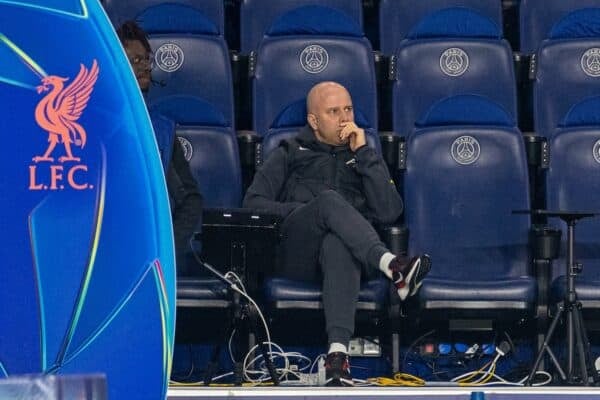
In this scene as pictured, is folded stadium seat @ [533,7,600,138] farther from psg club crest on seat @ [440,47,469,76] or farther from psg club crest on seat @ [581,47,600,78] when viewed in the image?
psg club crest on seat @ [440,47,469,76]

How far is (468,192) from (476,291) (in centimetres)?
48

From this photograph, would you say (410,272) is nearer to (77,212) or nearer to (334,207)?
(334,207)

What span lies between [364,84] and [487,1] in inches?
34.8

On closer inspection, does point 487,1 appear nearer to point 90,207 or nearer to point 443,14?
point 443,14

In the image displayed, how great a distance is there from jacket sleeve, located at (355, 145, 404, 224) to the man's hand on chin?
0.18 ft

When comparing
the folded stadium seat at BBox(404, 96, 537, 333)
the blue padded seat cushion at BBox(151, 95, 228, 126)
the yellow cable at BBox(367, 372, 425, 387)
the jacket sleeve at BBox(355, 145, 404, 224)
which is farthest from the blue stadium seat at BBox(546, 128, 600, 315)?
the blue padded seat cushion at BBox(151, 95, 228, 126)

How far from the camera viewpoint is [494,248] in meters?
4.54

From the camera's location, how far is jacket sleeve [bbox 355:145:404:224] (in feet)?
14.1

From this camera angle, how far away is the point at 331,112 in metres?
4.48

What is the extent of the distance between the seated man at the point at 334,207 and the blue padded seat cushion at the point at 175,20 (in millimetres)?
643

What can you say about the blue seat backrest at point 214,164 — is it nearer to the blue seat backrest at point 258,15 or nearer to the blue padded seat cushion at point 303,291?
the blue padded seat cushion at point 303,291

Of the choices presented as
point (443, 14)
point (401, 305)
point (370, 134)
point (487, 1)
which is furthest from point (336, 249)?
point (487, 1)

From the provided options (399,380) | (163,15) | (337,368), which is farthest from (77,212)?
(163,15)

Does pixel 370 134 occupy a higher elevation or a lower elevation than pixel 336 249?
higher
